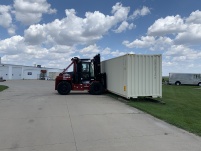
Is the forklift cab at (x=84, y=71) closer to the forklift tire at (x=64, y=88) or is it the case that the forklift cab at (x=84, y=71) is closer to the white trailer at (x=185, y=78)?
the forklift tire at (x=64, y=88)

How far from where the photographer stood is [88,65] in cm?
2047

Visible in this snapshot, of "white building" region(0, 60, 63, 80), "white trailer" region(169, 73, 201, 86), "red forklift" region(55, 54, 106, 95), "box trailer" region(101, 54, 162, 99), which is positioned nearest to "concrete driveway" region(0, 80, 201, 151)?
"box trailer" region(101, 54, 162, 99)

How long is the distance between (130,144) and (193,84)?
41321mm

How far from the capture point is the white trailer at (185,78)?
4381 cm

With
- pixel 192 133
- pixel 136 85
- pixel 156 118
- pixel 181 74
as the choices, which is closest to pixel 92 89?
pixel 136 85

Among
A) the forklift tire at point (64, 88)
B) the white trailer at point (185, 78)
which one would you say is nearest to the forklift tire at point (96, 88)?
the forklift tire at point (64, 88)

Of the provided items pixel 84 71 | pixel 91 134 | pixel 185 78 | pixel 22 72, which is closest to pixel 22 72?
pixel 22 72

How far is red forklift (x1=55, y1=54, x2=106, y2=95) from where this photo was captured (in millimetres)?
20219

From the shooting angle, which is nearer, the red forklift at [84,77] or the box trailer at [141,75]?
the box trailer at [141,75]

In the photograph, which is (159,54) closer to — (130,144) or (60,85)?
(60,85)

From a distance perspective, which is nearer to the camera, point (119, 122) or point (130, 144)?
point (130, 144)

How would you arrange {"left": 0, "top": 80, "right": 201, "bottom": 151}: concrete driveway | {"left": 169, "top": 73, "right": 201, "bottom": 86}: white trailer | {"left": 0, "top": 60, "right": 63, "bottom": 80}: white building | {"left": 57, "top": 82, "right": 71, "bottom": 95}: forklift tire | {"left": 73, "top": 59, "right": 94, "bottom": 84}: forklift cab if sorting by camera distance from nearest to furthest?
{"left": 0, "top": 80, "right": 201, "bottom": 151}: concrete driveway → {"left": 57, "top": 82, "right": 71, "bottom": 95}: forklift tire → {"left": 73, "top": 59, "right": 94, "bottom": 84}: forklift cab → {"left": 169, "top": 73, "right": 201, "bottom": 86}: white trailer → {"left": 0, "top": 60, "right": 63, "bottom": 80}: white building

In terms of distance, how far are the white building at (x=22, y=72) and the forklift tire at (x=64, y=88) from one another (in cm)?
4815

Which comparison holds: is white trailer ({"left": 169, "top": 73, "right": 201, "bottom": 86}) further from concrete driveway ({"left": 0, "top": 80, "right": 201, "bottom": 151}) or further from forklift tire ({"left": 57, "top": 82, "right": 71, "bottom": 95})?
Result: concrete driveway ({"left": 0, "top": 80, "right": 201, "bottom": 151})
